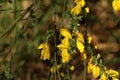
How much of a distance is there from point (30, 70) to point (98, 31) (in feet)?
3.31

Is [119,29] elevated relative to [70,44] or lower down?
lower down

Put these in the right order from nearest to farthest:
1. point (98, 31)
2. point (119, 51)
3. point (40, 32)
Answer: point (40, 32) < point (119, 51) < point (98, 31)

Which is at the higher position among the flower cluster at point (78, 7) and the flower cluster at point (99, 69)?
the flower cluster at point (78, 7)

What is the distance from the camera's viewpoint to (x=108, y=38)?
12.6ft

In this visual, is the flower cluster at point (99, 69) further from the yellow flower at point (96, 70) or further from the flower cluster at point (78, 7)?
the flower cluster at point (78, 7)

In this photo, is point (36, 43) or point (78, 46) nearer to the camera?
point (78, 46)

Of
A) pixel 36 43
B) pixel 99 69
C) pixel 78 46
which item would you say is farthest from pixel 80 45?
pixel 36 43

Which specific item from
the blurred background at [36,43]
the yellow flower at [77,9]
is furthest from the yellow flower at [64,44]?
the blurred background at [36,43]

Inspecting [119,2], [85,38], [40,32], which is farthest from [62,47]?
[40,32]

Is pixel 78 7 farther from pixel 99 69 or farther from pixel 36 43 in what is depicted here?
pixel 36 43

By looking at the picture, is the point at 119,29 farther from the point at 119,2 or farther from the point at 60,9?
the point at 119,2

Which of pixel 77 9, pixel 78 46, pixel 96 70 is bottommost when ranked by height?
pixel 96 70

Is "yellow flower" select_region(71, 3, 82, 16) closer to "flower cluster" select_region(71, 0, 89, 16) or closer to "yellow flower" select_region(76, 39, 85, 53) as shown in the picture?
"flower cluster" select_region(71, 0, 89, 16)

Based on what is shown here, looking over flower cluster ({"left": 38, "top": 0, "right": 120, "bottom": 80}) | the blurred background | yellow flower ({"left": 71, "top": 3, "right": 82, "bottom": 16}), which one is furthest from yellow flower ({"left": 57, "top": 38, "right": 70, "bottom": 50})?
the blurred background
